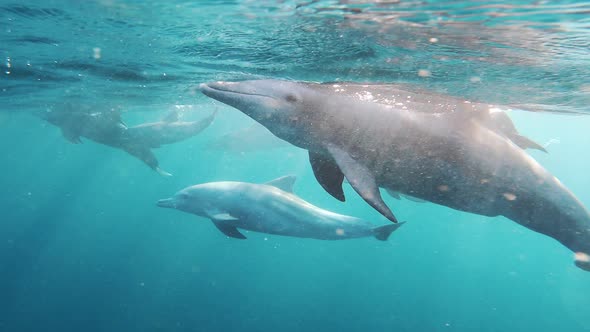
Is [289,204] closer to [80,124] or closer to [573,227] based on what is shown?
[573,227]

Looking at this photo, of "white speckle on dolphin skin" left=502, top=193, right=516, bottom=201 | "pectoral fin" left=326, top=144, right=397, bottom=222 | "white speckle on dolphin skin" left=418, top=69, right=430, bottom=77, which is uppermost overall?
"white speckle on dolphin skin" left=418, top=69, right=430, bottom=77

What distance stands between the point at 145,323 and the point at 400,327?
65.2ft

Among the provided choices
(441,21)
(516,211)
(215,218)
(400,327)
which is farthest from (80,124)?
(400,327)

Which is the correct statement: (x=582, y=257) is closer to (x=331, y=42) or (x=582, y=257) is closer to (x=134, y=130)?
(x=331, y=42)

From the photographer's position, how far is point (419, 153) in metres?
4.94

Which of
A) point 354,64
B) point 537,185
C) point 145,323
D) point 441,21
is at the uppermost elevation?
point 441,21

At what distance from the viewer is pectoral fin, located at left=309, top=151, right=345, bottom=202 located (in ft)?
16.3

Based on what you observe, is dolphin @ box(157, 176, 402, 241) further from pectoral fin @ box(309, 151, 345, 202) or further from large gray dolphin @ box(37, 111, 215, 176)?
large gray dolphin @ box(37, 111, 215, 176)

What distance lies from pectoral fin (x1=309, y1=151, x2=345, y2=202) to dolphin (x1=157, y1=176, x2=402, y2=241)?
5350 mm

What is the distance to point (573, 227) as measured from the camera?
526 centimetres

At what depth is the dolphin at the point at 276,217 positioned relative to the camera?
10164mm

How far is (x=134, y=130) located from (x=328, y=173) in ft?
50.1

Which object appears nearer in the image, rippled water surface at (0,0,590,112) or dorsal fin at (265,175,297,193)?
rippled water surface at (0,0,590,112)

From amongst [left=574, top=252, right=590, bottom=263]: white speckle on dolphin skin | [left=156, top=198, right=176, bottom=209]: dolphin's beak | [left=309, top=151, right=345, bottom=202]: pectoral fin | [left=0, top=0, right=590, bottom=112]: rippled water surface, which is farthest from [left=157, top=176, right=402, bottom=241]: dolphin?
[left=309, top=151, right=345, bottom=202]: pectoral fin
